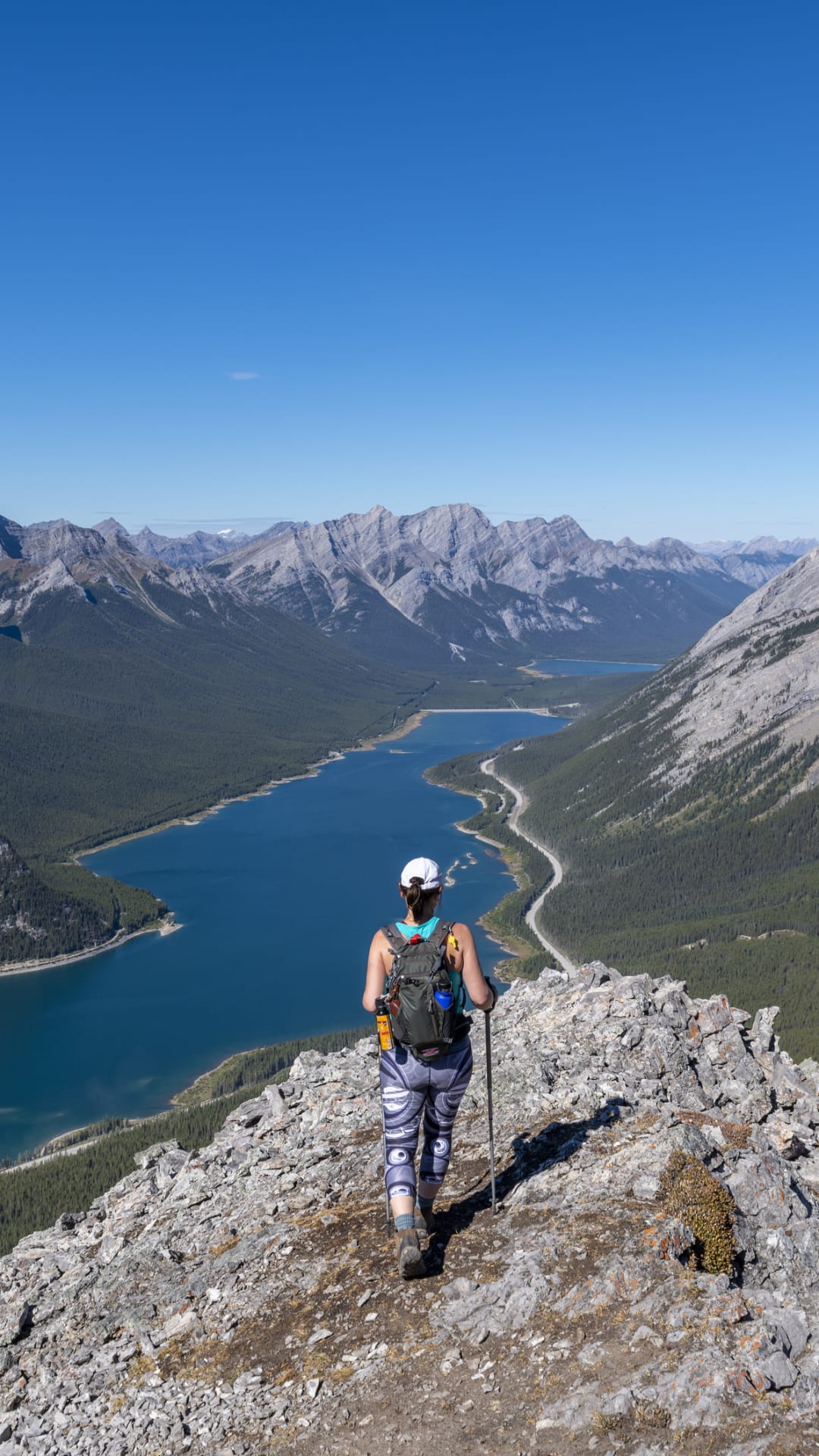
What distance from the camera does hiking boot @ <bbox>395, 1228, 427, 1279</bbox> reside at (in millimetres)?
13203

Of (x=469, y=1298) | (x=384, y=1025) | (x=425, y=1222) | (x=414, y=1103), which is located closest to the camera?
(x=469, y=1298)

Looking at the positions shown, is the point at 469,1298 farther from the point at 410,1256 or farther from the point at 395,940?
the point at 395,940

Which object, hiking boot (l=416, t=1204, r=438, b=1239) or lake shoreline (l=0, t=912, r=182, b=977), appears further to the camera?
lake shoreline (l=0, t=912, r=182, b=977)

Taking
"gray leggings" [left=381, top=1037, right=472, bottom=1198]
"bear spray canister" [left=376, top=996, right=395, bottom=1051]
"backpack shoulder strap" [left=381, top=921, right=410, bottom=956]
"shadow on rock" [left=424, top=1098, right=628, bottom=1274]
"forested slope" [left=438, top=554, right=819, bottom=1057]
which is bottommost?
"forested slope" [left=438, top=554, right=819, bottom=1057]

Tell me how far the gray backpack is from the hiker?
11mm

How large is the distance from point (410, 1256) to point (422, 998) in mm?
3635

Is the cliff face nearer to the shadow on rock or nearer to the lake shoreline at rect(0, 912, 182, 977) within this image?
the shadow on rock

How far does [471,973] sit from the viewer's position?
44.0 feet

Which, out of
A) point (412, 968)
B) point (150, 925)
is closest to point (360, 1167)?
point (412, 968)

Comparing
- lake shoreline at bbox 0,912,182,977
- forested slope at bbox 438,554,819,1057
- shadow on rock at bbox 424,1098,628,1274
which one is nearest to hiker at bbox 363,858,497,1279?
shadow on rock at bbox 424,1098,628,1274

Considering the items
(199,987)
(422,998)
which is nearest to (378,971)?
(422,998)

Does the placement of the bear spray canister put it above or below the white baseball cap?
below

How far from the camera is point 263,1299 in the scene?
1434 centimetres

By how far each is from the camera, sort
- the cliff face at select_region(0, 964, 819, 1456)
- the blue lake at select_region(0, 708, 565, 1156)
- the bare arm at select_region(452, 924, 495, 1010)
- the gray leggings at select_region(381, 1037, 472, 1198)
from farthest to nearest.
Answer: the blue lake at select_region(0, 708, 565, 1156) < the gray leggings at select_region(381, 1037, 472, 1198) < the bare arm at select_region(452, 924, 495, 1010) < the cliff face at select_region(0, 964, 819, 1456)
